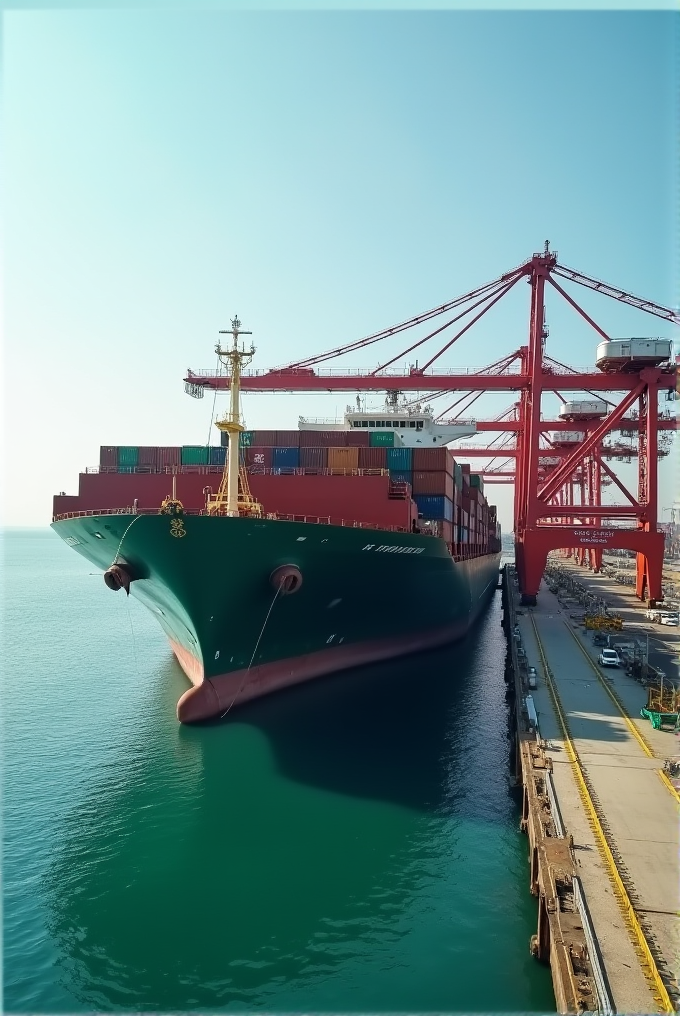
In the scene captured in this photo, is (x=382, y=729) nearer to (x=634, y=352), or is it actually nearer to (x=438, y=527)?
(x=438, y=527)

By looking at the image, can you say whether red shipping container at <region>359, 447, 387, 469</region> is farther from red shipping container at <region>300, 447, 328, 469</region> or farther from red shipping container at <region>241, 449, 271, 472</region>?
red shipping container at <region>241, 449, 271, 472</region>

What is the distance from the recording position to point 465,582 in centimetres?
2778

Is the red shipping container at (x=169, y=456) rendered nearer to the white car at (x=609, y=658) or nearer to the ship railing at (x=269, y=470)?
the ship railing at (x=269, y=470)

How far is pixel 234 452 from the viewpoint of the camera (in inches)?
614

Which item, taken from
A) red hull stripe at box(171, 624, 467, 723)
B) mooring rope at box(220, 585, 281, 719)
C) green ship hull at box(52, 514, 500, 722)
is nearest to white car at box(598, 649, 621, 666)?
green ship hull at box(52, 514, 500, 722)

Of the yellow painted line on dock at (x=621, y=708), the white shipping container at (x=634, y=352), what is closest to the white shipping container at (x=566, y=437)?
the white shipping container at (x=634, y=352)

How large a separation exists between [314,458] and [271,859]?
41.3 ft

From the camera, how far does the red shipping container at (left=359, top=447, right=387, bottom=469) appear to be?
20391 mm

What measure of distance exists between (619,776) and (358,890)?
204 inches

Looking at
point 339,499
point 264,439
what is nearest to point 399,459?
point 339,499

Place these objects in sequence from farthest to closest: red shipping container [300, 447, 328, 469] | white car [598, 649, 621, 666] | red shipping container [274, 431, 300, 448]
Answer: red shipping container [274, 431, 300, 448]
red shipping container [300, 447, 328, 469]
white car [598, 649, 621, 666]

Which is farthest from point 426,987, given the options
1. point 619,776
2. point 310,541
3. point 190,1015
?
point 310,541

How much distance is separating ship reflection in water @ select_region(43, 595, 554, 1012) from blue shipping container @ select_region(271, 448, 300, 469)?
7959mm

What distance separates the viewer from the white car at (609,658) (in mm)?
19547
